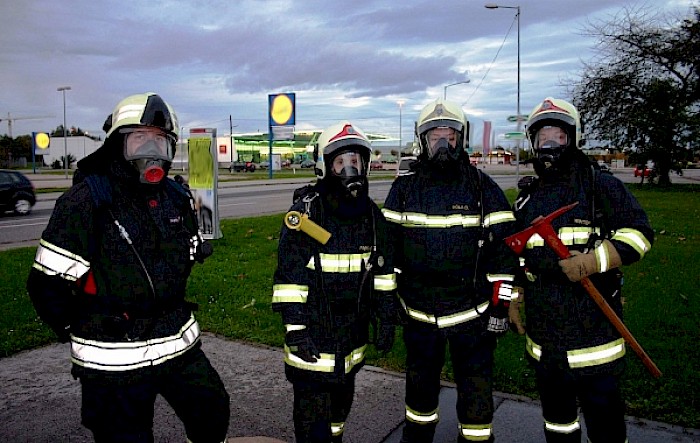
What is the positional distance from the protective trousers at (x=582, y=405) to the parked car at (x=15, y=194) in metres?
17.5

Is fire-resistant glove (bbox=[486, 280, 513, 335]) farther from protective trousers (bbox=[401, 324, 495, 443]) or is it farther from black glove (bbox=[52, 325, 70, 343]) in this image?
black glove (bbox=[52, 325, 70, 343])

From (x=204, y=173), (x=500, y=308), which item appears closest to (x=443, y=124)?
(x=500, y=308)

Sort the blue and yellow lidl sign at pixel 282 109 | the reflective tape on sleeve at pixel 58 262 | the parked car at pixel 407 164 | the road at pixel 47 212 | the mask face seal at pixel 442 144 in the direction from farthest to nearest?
1. the blue and yellow lidl sign at pixel 282 109
2. the road at pixel 47 212
3. the parked car at pixel 407 164
4. the mask face seal at pixel 442 144
5. the reflective tape on sleeve at pixel 58 262

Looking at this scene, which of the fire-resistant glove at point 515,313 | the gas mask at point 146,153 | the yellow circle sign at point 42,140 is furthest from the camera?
the yellow circle sign at point 42,140

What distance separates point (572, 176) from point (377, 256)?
1.19 meters

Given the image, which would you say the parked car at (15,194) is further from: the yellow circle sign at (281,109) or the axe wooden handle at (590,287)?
the axe wooden handle at (590,287)

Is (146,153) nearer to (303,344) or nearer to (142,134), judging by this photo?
(142,134)

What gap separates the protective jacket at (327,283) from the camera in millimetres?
3150

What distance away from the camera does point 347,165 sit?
324cm

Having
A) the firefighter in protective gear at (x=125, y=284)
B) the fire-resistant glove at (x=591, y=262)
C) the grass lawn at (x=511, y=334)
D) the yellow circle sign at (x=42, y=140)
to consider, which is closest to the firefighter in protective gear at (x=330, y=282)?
the firefighter in protective gear at (x=125, y=284)

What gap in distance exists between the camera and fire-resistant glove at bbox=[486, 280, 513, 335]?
3.37 m

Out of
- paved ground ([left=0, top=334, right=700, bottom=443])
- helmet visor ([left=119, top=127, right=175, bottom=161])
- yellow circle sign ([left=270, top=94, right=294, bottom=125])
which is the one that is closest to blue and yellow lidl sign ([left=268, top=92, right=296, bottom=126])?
yellow circle sign ([left=270, top=94, right=294, bottom=125])

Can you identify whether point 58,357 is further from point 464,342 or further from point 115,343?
point 464,342

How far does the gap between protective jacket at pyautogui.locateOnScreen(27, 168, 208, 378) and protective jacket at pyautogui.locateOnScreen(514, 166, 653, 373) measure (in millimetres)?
1933
